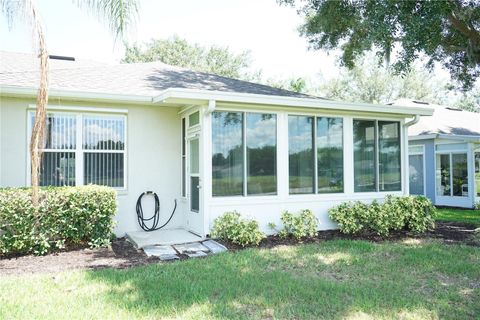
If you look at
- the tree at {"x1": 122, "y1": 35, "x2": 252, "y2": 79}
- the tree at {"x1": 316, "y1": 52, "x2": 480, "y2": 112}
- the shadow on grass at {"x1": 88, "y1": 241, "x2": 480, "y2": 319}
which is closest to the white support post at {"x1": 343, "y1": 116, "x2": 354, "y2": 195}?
the shadow on grass at {"x1": 88, "y1": 241, "x2": 480, "y2": 319}

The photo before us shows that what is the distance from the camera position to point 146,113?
27.5ft

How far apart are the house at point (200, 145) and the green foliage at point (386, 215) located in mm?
417

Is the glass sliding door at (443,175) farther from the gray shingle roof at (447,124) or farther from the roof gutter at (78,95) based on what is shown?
the roof gutter at (78,95)

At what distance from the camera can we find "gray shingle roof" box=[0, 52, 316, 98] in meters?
7.72

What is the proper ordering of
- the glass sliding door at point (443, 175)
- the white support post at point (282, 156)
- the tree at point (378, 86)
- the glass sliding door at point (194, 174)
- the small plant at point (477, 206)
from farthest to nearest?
the tree at point (378, 86), the glass sliding door at point (443, 175), the small plant at point (477, 206), the white support post at point (282, 156), the glass sliding door at point (194, 174)

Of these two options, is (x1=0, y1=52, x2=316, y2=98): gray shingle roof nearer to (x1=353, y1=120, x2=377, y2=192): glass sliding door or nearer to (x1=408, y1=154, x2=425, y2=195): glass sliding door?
(x1=353, y1=120, x2=377, y2=192): glass sliding door

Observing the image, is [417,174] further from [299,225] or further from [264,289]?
[264,289]

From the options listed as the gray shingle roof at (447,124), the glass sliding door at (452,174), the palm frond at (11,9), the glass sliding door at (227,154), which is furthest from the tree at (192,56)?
the palm frond at (11,9)

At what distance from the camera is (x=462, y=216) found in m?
12.1

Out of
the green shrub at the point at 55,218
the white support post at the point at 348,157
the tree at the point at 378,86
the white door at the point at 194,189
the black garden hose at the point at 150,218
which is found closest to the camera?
the green shrub at the point at 55,218

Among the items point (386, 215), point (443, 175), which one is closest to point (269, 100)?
point (386, 215)

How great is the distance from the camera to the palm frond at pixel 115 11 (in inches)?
271

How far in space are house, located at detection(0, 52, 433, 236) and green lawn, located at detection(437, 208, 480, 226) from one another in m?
3.04

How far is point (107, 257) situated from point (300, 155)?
4514 millimetres
